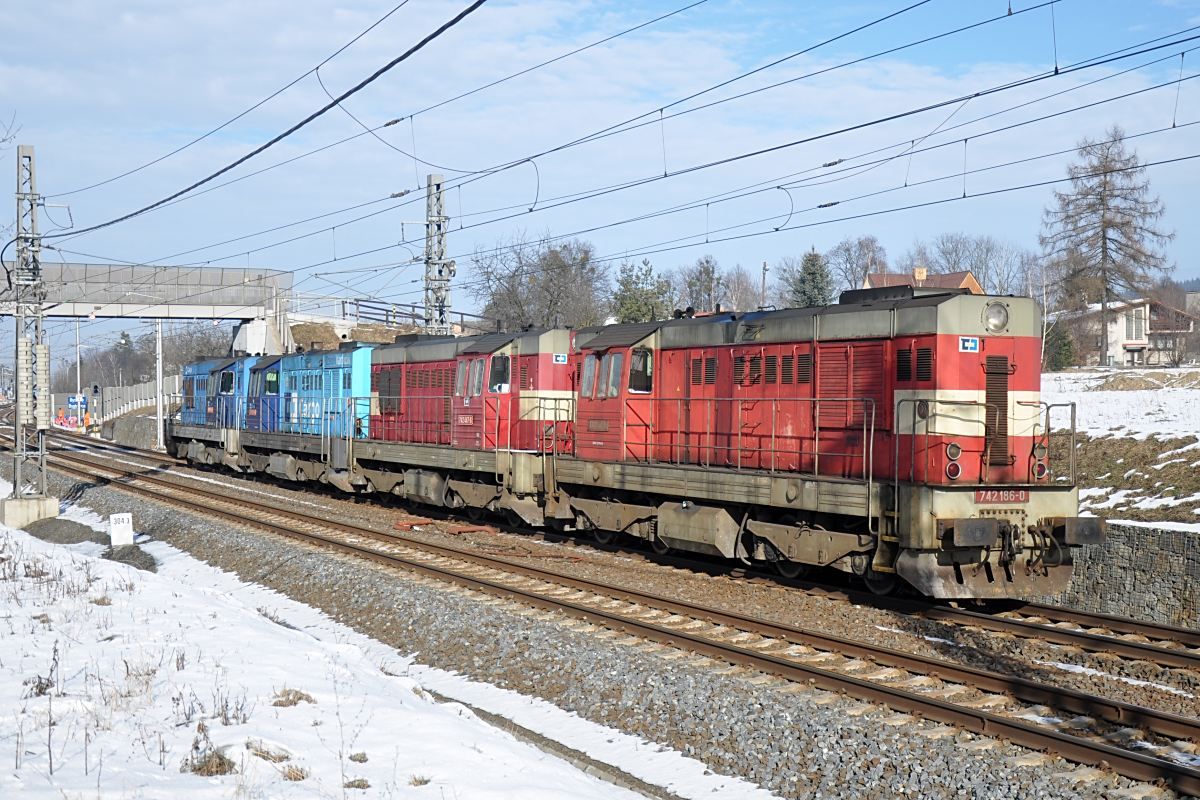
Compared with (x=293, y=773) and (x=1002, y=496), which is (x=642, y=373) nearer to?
(x=1002, y=496)

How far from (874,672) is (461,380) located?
13.4 meters

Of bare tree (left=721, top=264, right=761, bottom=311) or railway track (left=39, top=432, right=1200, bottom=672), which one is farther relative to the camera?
bare tree (left=721, top=264, right=761, bottom=311)

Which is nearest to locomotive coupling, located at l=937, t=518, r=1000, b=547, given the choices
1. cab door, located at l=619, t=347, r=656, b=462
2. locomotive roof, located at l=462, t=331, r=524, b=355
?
cab door, located at l=619, t=347, r=656, b=462

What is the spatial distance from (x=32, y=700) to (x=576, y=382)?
11.2 m

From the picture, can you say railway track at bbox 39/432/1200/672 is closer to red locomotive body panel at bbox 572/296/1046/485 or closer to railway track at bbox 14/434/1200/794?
red locomotive body panel at bbox 572/296/1046/485

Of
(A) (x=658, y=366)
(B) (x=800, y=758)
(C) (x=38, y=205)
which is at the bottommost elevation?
(B) (x=800, y=758)

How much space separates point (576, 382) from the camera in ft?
58.4

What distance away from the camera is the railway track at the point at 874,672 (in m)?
7.32

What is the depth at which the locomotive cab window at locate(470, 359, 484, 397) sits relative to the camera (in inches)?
813

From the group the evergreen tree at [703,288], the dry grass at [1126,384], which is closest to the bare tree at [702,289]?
the evergreen tree at [703,288]

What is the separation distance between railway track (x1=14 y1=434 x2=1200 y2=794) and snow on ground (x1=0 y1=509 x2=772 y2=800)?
1.87 metres

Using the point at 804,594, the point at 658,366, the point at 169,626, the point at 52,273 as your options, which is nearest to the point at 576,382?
the point at 658,366

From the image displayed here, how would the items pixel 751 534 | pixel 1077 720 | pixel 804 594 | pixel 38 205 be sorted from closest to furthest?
pixel 1077 720, pixel 804 594, pixel 751 534, pixel 38 205

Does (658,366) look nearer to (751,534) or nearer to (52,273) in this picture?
(751,534)
